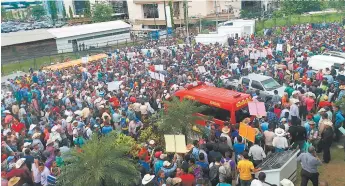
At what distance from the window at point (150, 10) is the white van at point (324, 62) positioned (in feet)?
150

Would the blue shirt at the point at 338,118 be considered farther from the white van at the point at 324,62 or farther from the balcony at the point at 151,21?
the balcony at the point at 151,21

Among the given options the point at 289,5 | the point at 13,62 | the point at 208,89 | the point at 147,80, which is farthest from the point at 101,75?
the point at 289,5

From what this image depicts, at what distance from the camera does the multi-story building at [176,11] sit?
61.4 meters

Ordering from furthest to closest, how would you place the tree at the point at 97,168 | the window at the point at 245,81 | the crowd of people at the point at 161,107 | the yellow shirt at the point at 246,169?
the window at the point at 245,81, the crowd of people at the point at 161,107, the yellow shirt at the point at 246,169, the tree at the point at 97,168

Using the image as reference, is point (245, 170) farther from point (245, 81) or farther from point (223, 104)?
point (245, 81)

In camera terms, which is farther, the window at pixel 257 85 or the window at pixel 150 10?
the window at pixel 150 10

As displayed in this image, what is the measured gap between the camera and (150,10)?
64062mm

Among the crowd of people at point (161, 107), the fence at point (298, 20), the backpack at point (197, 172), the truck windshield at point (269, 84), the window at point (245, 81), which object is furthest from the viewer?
the fence at point (298, 20)

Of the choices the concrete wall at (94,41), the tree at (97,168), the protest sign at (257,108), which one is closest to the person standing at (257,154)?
the protest sign at (257,108)

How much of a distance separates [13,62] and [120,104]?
26.1 meters

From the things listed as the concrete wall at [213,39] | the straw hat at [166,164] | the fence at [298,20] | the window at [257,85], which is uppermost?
the fence at [298,20]

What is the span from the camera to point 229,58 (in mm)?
24047

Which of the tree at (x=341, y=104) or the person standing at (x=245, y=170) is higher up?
the tree at (x=341, y=104)

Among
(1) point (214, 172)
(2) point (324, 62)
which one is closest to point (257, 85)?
(2) point (324, 62)
